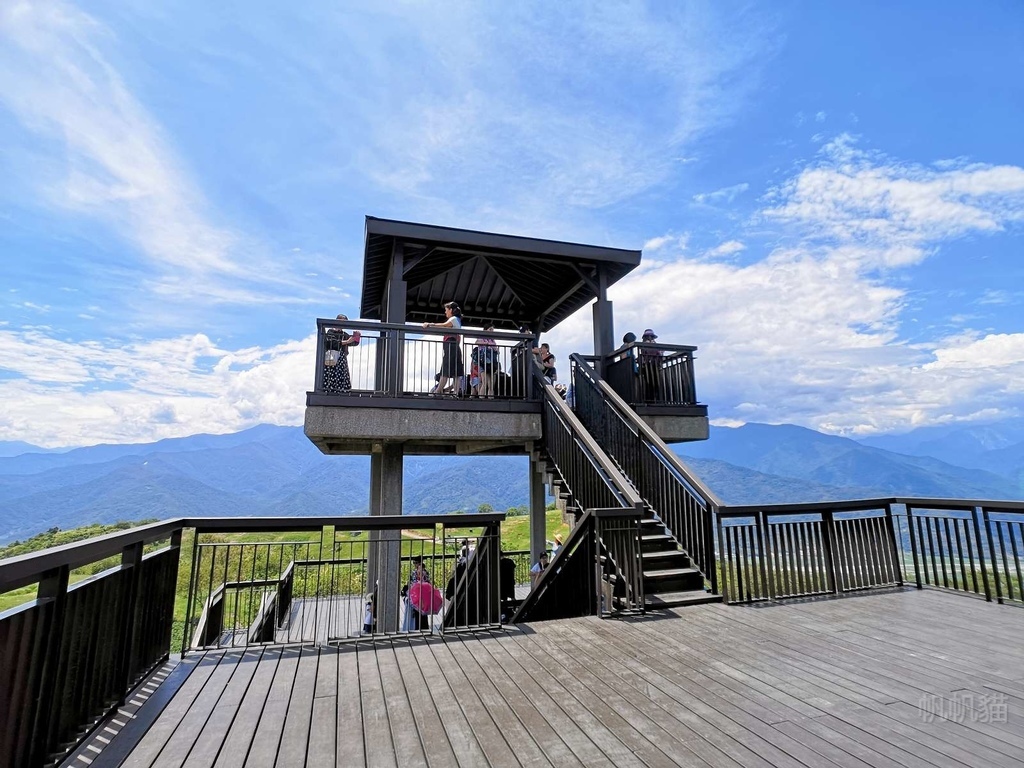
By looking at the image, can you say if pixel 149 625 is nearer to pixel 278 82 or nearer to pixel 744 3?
pixel 278 82

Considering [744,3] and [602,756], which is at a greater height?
[744,3]

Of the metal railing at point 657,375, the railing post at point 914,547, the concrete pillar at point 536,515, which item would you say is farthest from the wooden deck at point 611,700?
the concrete pillar at point 536,515

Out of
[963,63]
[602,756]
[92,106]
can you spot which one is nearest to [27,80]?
[92,106]

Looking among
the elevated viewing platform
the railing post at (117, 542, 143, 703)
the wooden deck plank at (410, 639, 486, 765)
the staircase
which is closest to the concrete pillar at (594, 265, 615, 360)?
the elevated viewing platform

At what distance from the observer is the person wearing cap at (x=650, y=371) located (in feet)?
30.9

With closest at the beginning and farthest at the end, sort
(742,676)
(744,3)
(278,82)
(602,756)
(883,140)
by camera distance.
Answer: (602,756) → (742,676) → (744,3) → (278,82) → (883,140)

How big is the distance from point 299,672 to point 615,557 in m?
3.11

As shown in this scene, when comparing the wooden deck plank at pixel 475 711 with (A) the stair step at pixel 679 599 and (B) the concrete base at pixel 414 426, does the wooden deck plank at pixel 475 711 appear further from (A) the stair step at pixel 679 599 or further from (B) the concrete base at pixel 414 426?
→ (B) the concrete base at pixel 414 426

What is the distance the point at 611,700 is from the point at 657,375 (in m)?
7.24

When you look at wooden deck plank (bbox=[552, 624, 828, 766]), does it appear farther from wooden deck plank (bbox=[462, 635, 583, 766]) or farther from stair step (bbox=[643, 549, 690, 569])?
stair step (bbox=[643, 549, 690, 569])

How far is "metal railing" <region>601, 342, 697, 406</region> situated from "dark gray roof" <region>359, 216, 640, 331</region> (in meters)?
1.93

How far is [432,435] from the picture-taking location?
8.09 meters

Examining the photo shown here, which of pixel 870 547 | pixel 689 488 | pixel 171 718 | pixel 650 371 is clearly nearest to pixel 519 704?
pixel 171 718

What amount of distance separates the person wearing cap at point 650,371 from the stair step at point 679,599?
14.5 feet
